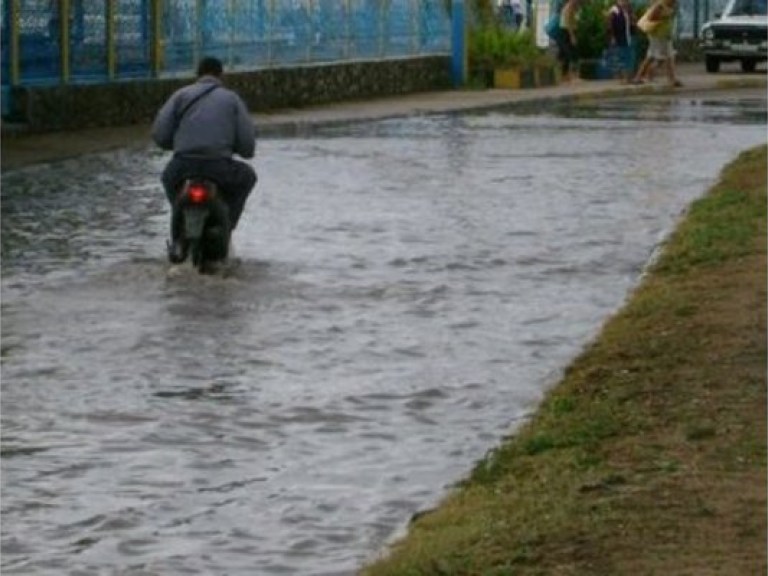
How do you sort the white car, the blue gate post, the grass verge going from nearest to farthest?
the grass verge, the blue gate post, the white car

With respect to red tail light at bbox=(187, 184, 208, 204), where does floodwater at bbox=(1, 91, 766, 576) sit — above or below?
below

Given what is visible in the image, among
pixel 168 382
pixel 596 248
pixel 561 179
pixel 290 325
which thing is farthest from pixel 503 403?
pixel 561 179

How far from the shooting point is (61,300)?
15664 mm

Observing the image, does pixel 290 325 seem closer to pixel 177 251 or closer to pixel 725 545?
pixel 177 251

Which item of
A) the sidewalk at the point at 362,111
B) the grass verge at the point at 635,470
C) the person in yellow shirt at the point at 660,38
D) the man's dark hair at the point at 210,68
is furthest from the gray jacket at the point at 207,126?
the person in yellow shirt at the point at 660,38

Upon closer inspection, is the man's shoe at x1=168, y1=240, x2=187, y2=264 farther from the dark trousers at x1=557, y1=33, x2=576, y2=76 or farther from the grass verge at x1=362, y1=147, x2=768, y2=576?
the dark trousers at x1=557, y1=33, x2=576, y2=76

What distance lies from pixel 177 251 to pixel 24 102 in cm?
1410

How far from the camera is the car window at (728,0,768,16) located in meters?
56.2

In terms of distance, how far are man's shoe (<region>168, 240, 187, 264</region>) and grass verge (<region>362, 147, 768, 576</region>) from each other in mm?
3263

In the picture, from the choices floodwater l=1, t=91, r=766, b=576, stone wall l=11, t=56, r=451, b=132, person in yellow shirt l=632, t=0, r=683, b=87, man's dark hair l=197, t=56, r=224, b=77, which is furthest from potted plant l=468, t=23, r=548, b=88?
man's dark hair l=197, t=56, r=224, b=77

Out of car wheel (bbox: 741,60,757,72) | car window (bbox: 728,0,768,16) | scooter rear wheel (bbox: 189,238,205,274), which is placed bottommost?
car wheel (bbox: 741,60,757,72)

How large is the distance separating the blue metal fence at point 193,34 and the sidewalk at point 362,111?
90 cm

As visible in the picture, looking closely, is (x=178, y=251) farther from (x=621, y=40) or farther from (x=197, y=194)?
(x=621, y=40)

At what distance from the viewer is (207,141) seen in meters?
16.8
